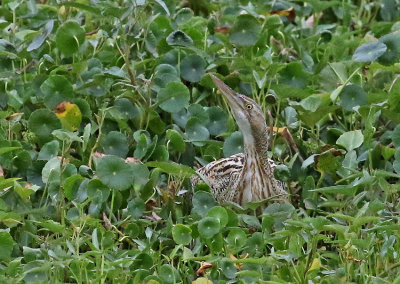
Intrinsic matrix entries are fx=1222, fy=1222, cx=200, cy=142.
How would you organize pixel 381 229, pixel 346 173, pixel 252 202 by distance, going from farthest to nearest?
pixel 346 173 → pixel 252 202 → pixel 381 229

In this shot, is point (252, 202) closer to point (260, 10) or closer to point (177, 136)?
point (177, 136)

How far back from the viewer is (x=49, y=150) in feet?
22.0

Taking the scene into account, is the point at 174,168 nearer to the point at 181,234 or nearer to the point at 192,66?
the point at 181,234

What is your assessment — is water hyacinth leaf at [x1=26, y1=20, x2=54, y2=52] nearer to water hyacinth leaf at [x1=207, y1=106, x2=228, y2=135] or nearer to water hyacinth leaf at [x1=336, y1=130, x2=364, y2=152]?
water hyacinth leaf at [x1=207, y1=106, x2=228, y2=135]

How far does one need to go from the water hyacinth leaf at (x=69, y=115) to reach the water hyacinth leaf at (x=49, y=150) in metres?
0.19

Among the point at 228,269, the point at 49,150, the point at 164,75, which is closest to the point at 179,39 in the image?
the point at 164,75

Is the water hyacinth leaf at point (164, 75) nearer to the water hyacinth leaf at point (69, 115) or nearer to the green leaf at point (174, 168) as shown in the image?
the water hyacinth leaf at point (69, 115)

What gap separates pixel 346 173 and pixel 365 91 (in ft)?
3.41

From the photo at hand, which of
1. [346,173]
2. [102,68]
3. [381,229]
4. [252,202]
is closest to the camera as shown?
[381,229]

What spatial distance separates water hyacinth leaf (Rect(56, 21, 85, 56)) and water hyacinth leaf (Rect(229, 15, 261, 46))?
0.93 meters

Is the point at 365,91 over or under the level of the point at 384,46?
under

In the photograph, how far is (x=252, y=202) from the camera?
6160 millimetres

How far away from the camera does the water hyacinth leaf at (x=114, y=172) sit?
6203mm

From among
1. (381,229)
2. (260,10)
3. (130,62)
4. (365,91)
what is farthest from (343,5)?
(381,229)
